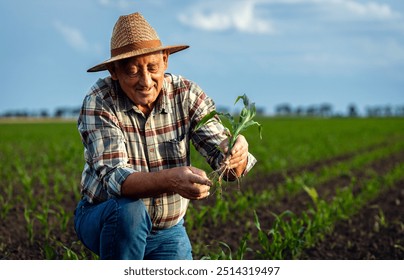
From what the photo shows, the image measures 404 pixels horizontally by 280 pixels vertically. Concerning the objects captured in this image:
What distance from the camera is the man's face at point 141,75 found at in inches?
108

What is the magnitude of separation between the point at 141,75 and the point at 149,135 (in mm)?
361

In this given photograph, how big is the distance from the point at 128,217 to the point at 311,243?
2422 millimetres

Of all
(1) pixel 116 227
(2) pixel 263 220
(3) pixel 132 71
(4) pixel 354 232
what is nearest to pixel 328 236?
(4) pixel 354 232

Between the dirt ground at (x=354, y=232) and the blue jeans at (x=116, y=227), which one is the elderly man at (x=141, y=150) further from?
the dirt ground at (x=354, y=232)

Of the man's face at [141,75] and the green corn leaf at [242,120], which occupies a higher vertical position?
the man's face at [141,75]

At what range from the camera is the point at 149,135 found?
2.99m

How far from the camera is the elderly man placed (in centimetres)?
269

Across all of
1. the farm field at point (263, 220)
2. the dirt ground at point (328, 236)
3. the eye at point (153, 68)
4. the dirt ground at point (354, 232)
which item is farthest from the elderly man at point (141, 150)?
the dirt ground at point (354, 232)

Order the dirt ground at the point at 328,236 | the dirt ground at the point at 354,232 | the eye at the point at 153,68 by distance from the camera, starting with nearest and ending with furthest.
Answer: the eye at the point at 153,68 < the dirt ground at the point at 328,236 < the dirt ground at the point at 354,232

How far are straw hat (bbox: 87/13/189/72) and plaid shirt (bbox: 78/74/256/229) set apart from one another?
19 cm

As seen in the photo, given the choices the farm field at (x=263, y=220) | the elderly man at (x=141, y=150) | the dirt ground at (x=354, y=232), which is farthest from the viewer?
the dirt ground at (x=354, y=232)

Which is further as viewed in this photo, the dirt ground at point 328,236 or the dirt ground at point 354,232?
the dirt ground at point 354,232

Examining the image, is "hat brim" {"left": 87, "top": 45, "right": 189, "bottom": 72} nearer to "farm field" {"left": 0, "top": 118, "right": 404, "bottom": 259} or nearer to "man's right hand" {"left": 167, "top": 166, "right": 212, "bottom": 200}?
"man's right hand" {"left": 167, "top": 166, "right": 212, "bottom": 200}
